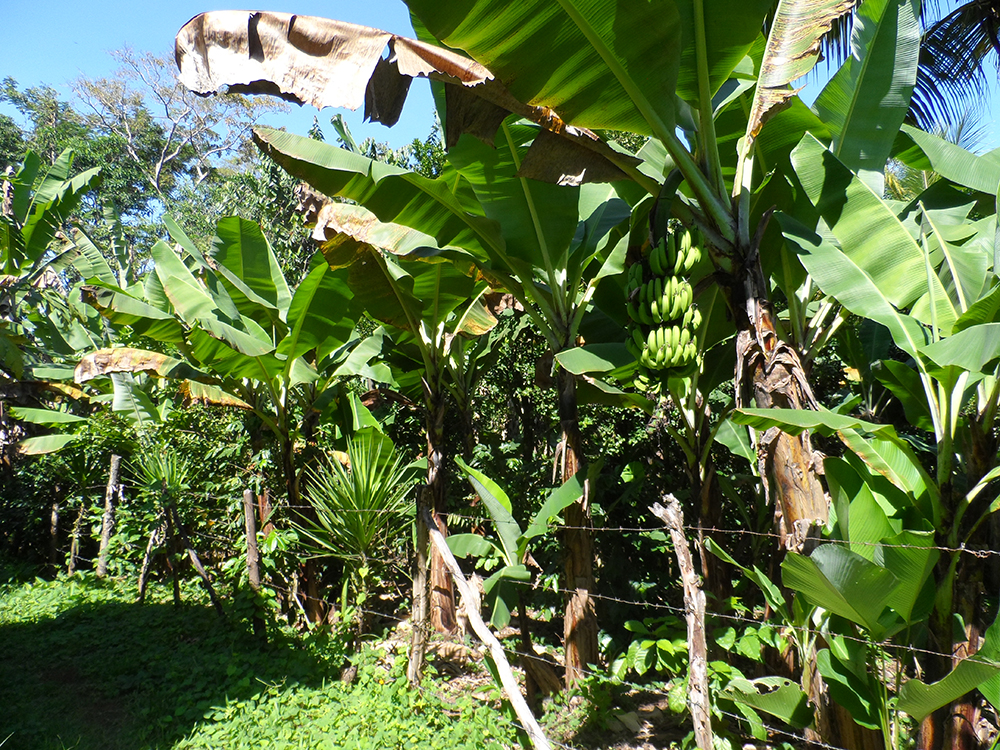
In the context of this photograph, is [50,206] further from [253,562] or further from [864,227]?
[864,227]

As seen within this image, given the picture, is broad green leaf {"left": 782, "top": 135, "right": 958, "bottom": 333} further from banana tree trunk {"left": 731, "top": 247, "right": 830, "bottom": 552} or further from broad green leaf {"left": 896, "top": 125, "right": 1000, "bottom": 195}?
broad green leaf {"left": 896, "top": 125, "right": 1000, "bottom": 195}

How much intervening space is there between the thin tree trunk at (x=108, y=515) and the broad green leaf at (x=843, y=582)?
6.21 metres

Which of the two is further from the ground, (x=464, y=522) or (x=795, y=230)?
(x=795, y=230)

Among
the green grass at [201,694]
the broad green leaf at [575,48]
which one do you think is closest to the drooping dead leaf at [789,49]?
the broad green leaf at [575,48]

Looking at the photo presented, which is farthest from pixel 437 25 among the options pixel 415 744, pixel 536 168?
pixel 415 744

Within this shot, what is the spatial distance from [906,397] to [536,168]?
2.20 meters

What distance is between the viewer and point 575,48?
223cm

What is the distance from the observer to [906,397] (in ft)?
10.3

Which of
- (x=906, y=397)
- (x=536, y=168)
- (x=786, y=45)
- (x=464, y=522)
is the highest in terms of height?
(x=786, y=45)

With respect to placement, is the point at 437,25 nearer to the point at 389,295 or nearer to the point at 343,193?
the point at 343,193

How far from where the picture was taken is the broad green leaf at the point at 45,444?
6141 mm

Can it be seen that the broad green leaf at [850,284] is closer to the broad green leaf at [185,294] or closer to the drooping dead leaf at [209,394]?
the broad green leaf at [185,294]

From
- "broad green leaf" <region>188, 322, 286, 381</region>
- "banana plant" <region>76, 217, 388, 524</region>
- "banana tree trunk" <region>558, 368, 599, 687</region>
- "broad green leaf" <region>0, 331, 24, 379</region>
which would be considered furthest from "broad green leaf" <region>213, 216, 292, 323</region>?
"broad green leaf" <region>0, 331, 24, 379</region>

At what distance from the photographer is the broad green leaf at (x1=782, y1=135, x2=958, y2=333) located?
271 centimetres
